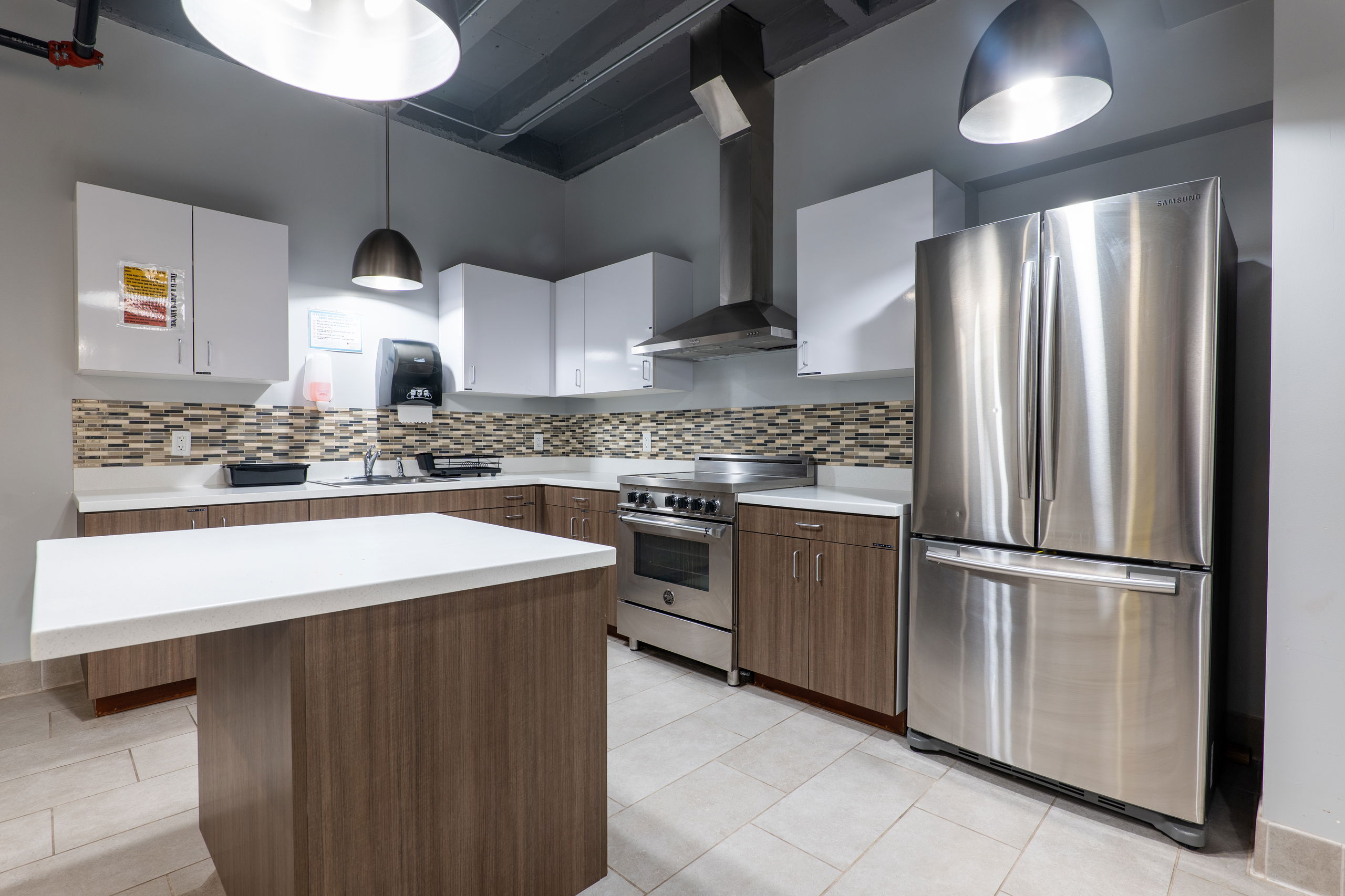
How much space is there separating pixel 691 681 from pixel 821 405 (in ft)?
5.12

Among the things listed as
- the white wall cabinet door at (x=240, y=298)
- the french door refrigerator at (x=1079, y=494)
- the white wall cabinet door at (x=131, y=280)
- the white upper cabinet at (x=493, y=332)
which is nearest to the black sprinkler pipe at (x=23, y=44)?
the white wall cabinet door at (x=131, y=280)

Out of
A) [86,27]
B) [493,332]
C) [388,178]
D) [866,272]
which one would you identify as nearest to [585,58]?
[388,178]

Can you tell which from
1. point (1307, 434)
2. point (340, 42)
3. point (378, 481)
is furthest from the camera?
point (378, 481)

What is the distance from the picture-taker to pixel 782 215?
368 cm

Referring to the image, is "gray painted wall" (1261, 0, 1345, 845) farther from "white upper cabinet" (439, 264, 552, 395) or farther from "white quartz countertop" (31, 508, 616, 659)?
"white upper cabinet" (439, 264, 552, 395)

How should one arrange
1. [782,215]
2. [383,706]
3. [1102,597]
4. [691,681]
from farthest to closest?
[782,215]
[691,681]
[1102,597]
[383,706]

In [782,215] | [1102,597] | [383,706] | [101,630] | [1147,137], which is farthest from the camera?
[782,215]

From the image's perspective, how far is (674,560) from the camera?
3.28 meters

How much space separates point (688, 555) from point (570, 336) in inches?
76.7

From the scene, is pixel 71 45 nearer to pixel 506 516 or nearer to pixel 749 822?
pixel 506 516

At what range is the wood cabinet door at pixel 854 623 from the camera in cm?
250

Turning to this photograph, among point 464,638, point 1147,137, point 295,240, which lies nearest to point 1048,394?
point 1147,137

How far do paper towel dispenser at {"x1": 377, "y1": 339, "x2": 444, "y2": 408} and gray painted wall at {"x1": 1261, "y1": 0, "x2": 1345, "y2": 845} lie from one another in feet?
12.9

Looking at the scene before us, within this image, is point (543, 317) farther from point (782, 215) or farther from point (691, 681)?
point (691, 681)
